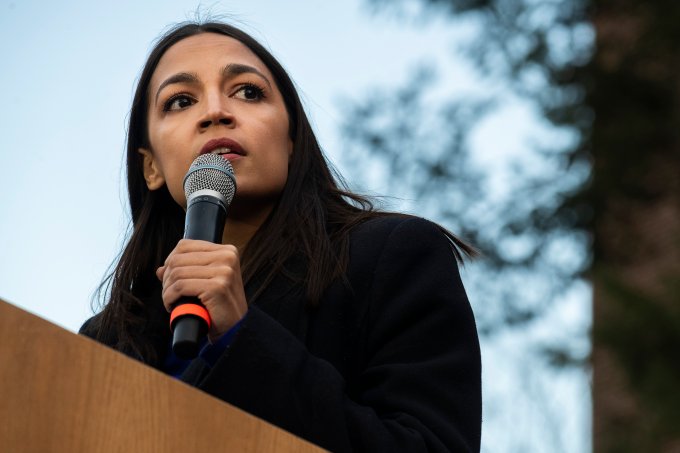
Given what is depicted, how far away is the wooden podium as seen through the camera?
2057 mm

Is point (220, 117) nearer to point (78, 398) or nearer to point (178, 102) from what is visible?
point (178, 102)

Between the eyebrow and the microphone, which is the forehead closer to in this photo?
the eyebrow

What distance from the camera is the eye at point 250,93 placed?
3.65 meters

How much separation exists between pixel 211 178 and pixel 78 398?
1051 mm

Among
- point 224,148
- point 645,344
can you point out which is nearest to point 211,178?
point 224,148

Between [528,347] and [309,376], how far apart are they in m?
12.1

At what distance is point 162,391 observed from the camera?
6.88 feet

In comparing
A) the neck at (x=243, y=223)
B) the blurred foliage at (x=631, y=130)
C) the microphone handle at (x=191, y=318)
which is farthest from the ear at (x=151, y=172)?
the blurred foliage at (x=631, y=130)

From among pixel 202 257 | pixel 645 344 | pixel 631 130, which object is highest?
pixel 631 130

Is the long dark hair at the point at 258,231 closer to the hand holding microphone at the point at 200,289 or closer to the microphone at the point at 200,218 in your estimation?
the microphone at the point at 200,218

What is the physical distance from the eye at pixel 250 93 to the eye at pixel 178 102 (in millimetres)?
112

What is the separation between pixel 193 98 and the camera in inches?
144

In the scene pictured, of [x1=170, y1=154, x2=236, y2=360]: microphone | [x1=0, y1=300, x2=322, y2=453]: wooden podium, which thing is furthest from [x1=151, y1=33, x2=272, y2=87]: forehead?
[x1=0, y1=300, x2=322, y2=453]: wooden podium

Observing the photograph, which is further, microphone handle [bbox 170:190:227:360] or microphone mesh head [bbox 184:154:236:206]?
microphone mesh head [bbox 184:154:236:206]
